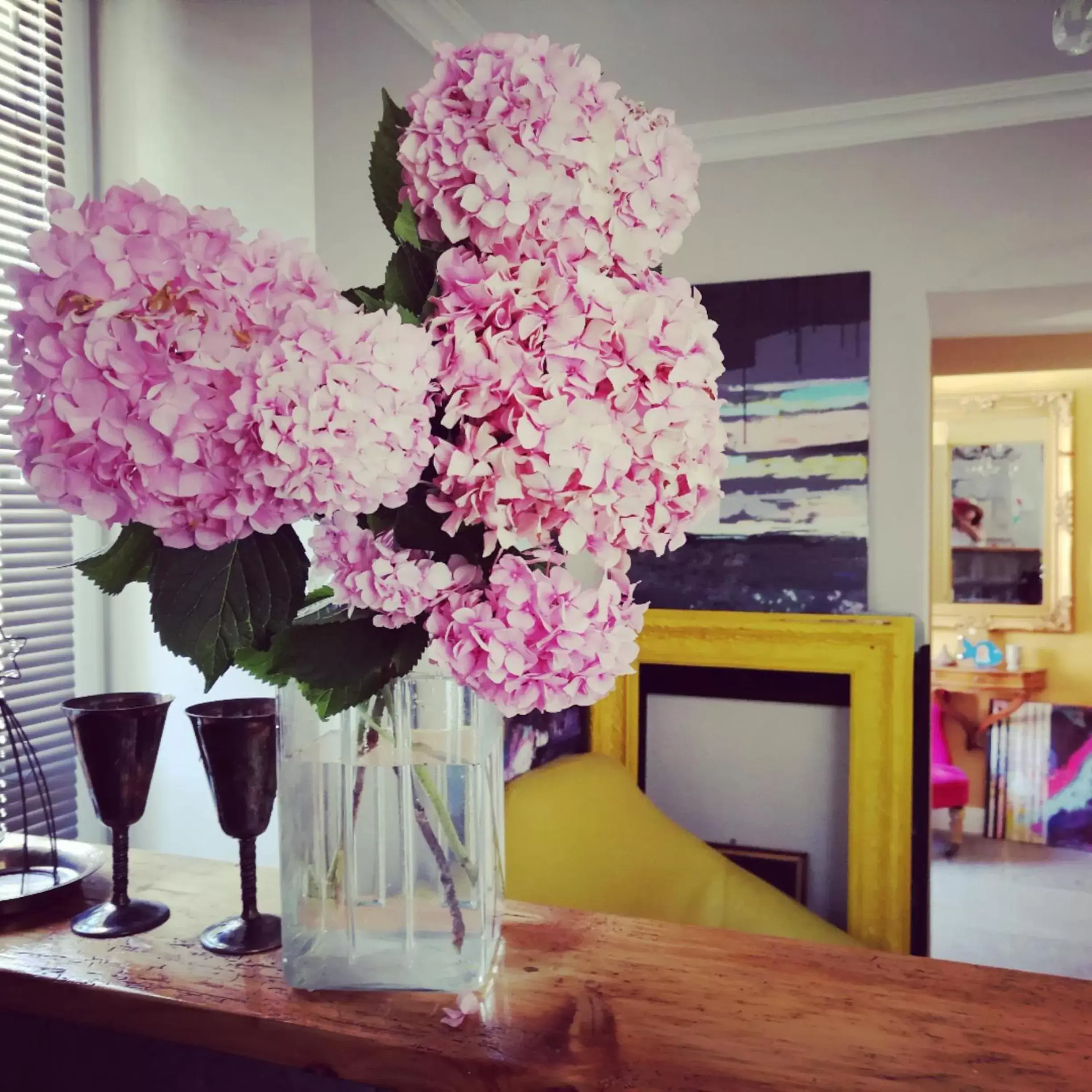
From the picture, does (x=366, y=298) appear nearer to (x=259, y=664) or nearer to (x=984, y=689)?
(x=259, y=664)

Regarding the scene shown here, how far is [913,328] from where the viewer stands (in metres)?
2.67

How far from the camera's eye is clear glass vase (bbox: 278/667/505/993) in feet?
2.11

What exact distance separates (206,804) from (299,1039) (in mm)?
937

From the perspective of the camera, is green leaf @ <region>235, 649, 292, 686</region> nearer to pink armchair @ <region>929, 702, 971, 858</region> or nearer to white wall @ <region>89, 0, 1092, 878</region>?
white wall @ <region>89, 0, 1092, 878</region>

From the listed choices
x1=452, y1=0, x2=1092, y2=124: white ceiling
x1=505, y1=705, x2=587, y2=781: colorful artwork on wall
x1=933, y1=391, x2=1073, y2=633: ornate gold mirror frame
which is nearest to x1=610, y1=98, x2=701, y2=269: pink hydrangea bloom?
x1=505, y1=705, x2=587, y2=781: colorful artwork on wall

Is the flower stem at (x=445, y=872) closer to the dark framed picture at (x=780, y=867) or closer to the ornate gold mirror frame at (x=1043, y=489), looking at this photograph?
the dark framed picture at (x=780, y=867)

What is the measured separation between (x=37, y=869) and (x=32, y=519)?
0.64 meters

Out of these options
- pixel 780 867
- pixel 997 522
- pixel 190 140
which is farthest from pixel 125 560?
pixel 997 522

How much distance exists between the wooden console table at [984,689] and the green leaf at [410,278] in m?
5.00

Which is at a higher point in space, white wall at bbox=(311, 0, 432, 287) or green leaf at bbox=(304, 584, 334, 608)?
white wall at bbox=(311, 0, 432, 287)

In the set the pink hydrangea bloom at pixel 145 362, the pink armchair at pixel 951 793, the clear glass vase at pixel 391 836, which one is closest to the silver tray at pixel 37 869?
the clear glass vase at pixel 391 836

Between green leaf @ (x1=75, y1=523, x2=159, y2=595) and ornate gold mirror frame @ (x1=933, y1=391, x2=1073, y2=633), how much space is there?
216 inches

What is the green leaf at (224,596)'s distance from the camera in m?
0.51

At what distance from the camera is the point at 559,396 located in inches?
19.5
